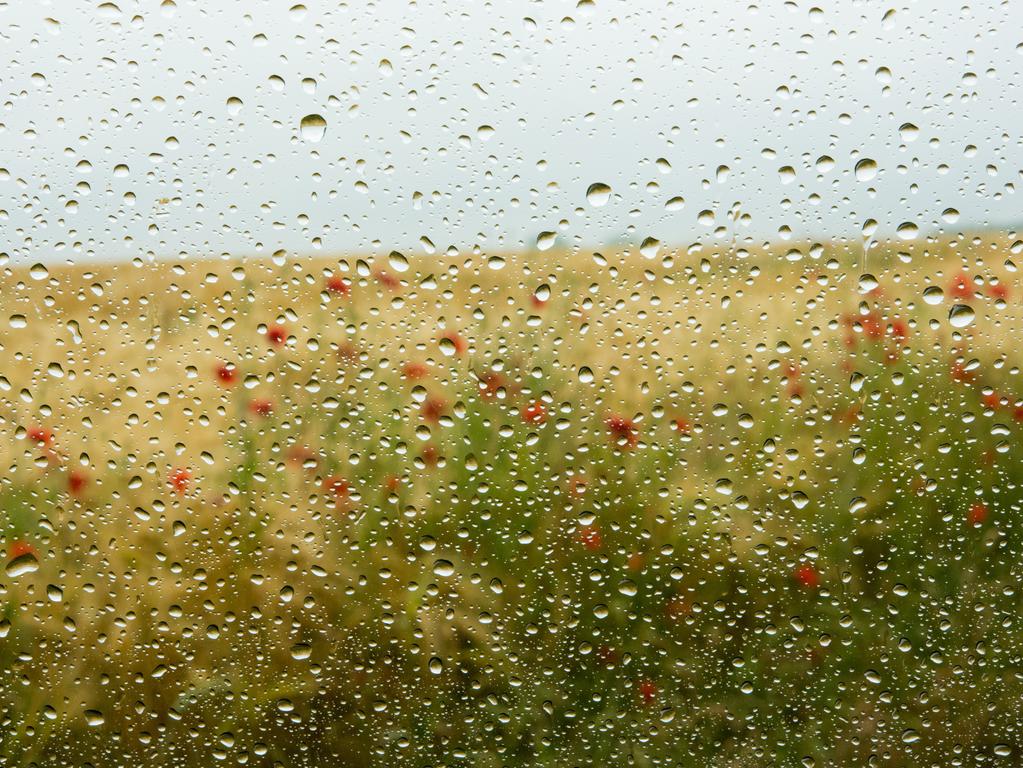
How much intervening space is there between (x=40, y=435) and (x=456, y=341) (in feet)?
1.50

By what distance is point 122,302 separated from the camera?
0.79 meters

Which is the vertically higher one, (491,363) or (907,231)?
(907,231)

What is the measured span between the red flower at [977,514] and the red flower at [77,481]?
38.2 inches

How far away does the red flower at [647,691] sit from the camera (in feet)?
2.75

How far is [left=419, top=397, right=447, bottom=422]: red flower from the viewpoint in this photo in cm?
81

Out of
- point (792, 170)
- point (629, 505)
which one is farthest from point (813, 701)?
point (792, 170)

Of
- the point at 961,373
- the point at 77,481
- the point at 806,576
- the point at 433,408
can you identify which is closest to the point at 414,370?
the point at 433,408

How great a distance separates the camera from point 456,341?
81 centimetres

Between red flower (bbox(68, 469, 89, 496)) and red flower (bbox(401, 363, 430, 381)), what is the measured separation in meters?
0.36

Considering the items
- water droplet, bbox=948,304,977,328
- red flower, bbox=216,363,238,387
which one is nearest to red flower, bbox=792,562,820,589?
water droplet, bbox=948,304,977,328

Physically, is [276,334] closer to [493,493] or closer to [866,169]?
[493,493]

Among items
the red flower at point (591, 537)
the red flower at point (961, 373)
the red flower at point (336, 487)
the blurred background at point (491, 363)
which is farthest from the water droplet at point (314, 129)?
the red flower at point (961, 373)

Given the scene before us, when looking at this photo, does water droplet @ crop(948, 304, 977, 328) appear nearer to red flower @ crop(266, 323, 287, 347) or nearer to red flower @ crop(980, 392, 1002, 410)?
red flower @ crop(980, 392, 1002, 410)

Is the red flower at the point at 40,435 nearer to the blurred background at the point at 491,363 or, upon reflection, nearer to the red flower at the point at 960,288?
the blurred background at the point at 491,363
